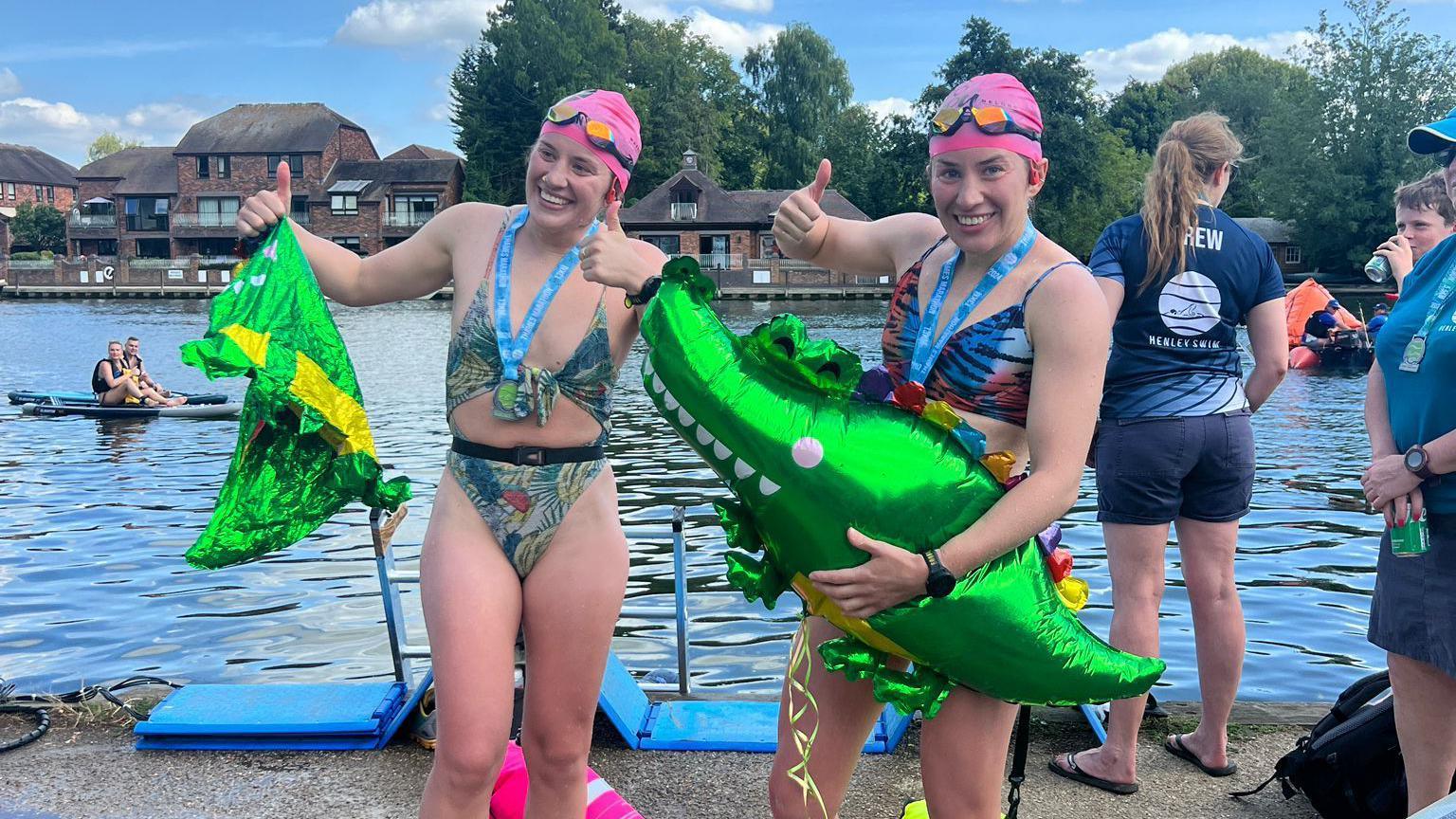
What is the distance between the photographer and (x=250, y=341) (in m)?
3.68

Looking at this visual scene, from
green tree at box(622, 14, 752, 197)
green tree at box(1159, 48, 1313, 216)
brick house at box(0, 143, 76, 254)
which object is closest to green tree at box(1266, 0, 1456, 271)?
green tree at box(1159, 48, 1313, 216)

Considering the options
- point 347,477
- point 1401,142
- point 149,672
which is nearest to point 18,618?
point 149,672

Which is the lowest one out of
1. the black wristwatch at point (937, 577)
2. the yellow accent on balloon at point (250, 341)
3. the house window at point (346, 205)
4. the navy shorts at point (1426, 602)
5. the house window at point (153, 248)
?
the navy shorts at point (1426, 602)

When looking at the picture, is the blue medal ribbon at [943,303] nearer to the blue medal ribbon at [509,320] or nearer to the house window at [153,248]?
the blue medal ribbon at [509,320]

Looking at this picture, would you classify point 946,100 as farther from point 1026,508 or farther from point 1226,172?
point 1226,172

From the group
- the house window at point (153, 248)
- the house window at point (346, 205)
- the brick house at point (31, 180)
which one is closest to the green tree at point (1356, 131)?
the house window at point (346, 205)

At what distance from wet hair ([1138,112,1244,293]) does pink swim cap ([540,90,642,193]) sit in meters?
1.89

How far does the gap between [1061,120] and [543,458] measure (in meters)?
66.3

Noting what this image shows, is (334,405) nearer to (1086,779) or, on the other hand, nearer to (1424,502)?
(1086,779)

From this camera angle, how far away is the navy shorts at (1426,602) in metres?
3.24

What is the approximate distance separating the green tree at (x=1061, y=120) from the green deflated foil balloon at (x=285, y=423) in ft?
208

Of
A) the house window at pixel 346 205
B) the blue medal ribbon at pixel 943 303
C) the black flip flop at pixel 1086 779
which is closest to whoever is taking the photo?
the blue medal ribbon at pixel 943 303

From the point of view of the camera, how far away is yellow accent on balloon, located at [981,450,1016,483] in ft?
8.87

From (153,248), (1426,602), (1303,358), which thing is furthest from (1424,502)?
(153,248)
